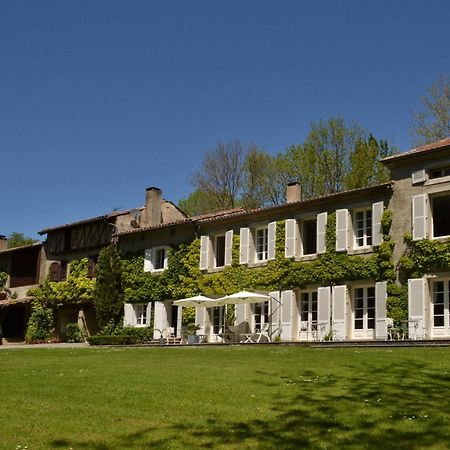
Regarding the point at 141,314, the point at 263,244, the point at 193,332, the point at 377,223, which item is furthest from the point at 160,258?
the point at 377,223

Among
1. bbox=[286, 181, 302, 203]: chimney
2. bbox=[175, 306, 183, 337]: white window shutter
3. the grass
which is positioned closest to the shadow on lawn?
the grass

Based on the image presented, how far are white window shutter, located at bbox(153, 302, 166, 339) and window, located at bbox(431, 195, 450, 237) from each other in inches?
455

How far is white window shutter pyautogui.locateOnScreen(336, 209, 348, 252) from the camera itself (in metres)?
22.0

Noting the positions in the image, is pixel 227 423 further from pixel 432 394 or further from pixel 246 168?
pixel 246 168

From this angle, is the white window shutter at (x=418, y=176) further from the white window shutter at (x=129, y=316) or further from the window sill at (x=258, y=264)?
the white window shutter at (x=129, y=316)

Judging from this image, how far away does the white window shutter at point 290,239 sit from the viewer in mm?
23578

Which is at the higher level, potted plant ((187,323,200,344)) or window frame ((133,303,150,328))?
window frame ((133,303,150,328))

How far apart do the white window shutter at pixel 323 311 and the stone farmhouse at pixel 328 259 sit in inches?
1.4

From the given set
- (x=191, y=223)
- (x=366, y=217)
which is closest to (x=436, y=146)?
(x=366, y=217)

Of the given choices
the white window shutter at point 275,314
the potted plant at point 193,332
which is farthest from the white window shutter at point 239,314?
the potted plant at point 193,332

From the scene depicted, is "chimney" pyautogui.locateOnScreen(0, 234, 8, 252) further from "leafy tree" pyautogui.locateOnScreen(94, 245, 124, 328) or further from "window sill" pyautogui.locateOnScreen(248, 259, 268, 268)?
"window sill" pyautogui.locateOnScreen(248, 259, 268, 268)

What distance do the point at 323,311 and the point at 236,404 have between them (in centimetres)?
1306

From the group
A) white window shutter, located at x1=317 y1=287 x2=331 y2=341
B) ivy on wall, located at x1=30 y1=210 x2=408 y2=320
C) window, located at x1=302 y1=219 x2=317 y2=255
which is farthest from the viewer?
window, located at x1=302 y1=219 x2=317 y2=255

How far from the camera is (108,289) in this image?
29484 millimetres
